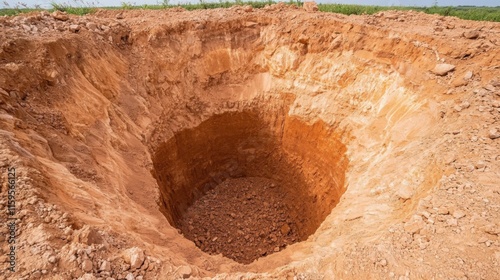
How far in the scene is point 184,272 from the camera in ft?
13.3

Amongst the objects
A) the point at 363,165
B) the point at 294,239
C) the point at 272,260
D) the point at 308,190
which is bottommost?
the point at 294,239

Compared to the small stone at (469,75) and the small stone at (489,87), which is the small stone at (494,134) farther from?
the small stone at (469,75)

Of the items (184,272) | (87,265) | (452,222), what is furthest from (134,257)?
(452,222)

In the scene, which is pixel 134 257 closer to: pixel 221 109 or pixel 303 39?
pixel 221 109

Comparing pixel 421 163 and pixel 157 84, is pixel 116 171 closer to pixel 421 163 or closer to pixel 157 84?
pixel 157 84

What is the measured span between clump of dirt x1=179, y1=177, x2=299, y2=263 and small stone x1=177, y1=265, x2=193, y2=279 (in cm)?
422

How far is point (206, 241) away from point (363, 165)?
5077 millimetres

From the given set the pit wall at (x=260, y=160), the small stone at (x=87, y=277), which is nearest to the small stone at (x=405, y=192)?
the pit wall at (x=260, y=160)

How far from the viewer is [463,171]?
15.4 feet

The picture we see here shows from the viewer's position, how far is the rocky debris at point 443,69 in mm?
6746

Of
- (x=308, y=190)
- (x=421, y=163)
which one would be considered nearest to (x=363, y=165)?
(x=421, y=163)

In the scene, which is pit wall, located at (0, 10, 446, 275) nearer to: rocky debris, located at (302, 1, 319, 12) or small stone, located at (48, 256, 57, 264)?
small stone, located at (48, 256, 57, 264)

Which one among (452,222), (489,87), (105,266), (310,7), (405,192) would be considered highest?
(310,7)

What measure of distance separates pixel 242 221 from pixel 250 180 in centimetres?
198
